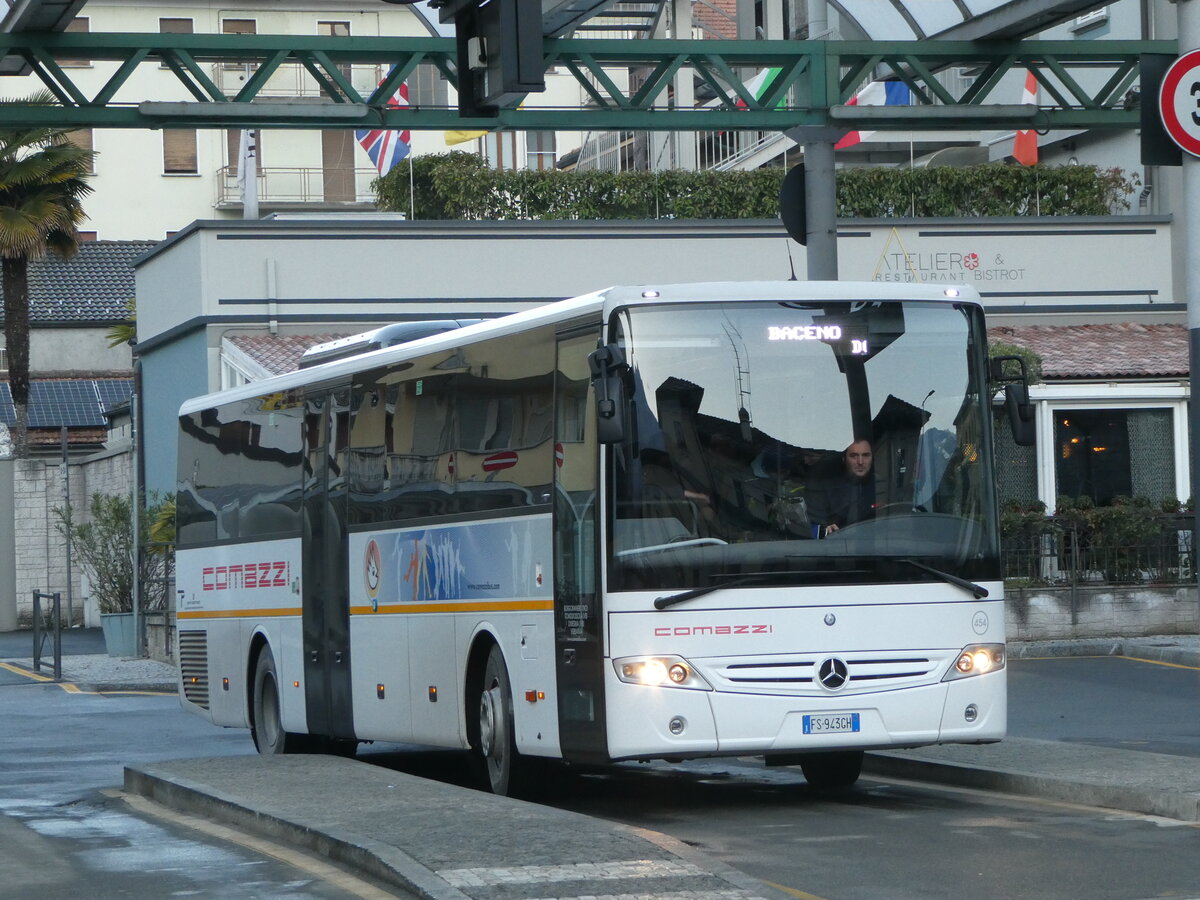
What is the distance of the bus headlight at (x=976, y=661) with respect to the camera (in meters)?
11.8

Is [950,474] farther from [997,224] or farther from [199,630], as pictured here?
[997,224]

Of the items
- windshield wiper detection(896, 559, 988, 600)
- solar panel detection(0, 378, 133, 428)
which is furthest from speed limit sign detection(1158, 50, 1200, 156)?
solar panel detection(0, 378, 133, 428)

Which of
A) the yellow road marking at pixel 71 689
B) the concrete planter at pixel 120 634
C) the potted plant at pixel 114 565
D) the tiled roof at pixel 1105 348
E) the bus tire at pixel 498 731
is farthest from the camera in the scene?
the potted plant at pixel 114 565

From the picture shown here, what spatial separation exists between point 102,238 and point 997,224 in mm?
39379

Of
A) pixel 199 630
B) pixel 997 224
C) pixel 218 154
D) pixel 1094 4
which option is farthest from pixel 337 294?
pixel 218 154

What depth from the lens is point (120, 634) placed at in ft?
106

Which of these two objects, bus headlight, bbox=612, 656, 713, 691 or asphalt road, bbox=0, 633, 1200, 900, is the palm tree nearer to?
asphalt road, bbox=0, 633, 1200, 900

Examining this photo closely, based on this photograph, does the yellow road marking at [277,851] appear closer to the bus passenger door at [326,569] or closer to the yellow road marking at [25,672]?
the bus passenger door at [326,569]

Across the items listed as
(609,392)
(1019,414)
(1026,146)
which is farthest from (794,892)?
(1026,146)

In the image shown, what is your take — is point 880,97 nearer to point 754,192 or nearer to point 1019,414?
point 754,192

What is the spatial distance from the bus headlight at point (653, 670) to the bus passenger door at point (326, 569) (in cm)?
428

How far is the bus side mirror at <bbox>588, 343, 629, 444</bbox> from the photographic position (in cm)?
1105

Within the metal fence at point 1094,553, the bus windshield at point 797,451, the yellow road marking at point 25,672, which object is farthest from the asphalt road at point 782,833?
the yellow road marking at point 25,672

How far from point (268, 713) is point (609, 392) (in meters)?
6.96
